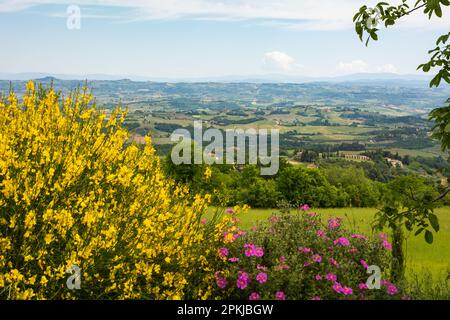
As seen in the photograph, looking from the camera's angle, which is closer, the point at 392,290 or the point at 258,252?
the point at 392,290

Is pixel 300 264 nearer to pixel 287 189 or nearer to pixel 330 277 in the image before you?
pixel 330 277

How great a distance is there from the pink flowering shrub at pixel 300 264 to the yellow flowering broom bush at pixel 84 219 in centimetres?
39

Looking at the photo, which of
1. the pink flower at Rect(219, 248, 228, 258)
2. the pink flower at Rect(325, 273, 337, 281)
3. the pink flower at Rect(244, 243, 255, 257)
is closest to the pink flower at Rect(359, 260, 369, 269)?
the pink flower at Rect(325, 273, 337, 281)

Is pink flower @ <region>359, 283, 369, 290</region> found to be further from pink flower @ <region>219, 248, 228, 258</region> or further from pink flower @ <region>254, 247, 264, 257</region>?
pink flower @ <region>219, 248, 228, 258</region>

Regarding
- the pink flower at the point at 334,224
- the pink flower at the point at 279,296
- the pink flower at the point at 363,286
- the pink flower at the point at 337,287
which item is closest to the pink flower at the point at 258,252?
the pink flower at the point at 279,296

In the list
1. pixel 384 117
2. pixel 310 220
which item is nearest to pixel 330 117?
pixel 384 117

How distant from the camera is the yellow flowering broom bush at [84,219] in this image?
3898 millimetres

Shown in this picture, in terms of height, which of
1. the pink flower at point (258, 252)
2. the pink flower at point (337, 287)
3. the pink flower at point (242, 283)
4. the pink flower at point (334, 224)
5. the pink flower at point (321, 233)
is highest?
the pink flower at point (334, 224)

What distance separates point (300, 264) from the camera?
4.44 m

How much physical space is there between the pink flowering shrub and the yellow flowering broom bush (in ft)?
1.28

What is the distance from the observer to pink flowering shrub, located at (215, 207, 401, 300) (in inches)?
173

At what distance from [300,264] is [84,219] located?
216 centimetres

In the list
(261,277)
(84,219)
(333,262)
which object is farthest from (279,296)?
(84,219)

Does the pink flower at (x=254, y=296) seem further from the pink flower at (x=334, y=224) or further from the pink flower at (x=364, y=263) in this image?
the pink flower at (x=334, y=224)
